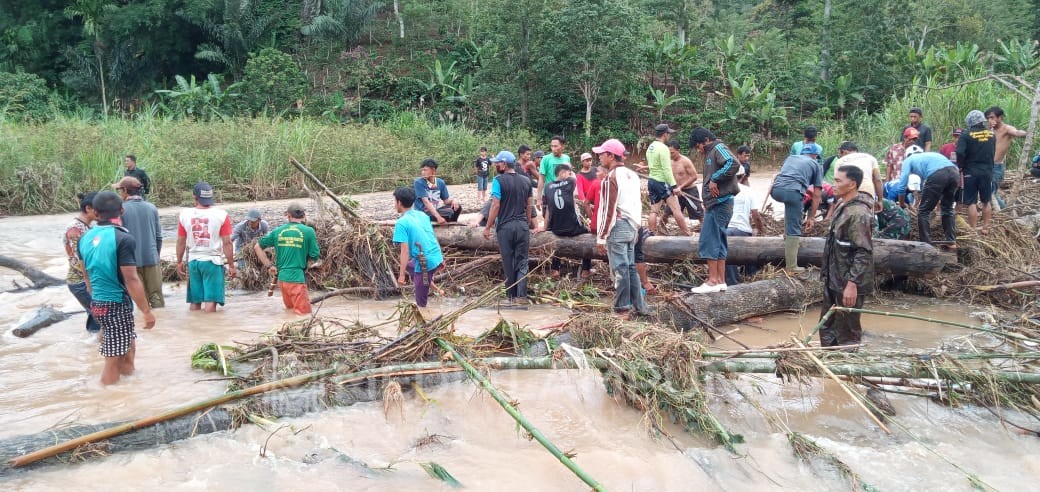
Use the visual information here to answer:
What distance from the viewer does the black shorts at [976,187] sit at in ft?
30.8

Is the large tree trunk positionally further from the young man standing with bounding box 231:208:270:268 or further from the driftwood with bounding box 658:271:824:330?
the young man standing with bounding box 231:208:270:268

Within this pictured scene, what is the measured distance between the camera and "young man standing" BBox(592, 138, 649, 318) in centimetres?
693

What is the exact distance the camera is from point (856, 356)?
5.19 meters

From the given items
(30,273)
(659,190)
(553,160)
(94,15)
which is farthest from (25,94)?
(659,190)

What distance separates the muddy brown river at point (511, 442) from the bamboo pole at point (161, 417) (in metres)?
0.11

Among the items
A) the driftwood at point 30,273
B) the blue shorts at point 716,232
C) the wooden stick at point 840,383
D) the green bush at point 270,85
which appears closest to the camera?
the wooden stick at point 840,383

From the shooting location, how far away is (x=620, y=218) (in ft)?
22.9

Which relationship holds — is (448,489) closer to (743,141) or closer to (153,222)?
(153,222)

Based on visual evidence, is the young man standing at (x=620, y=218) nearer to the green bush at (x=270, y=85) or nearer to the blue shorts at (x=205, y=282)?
the blue shorts at (x=205, y=282)

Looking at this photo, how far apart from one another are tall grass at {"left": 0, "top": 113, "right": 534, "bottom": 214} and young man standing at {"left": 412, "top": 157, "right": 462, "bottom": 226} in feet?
15.0

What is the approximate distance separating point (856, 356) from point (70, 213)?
15.6 meters

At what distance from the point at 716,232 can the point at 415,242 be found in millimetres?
3232

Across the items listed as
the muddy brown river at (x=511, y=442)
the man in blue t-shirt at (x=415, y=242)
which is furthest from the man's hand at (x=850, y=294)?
the man in blue t-shirt at (x=415, y=242)

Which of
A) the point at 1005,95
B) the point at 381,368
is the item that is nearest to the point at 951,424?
the point at 381,368
